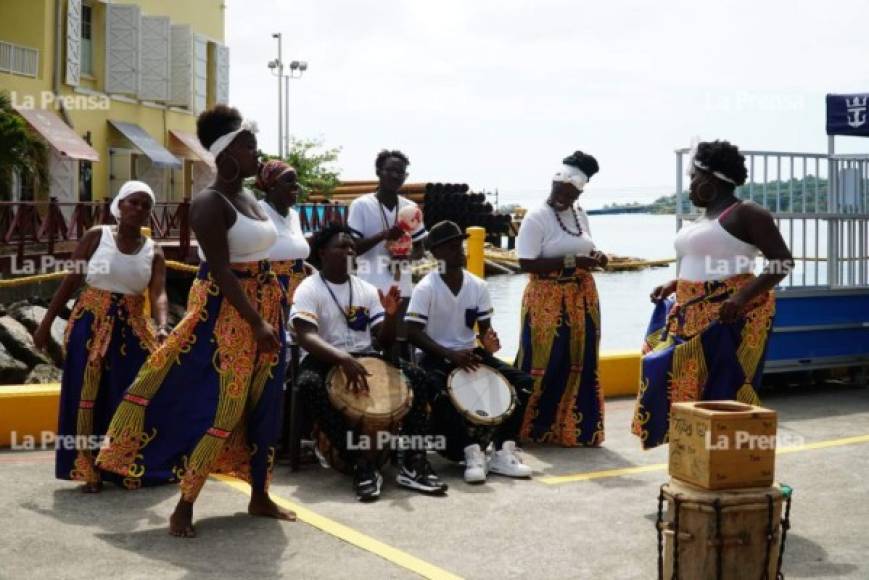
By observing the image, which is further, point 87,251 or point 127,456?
point 87,251

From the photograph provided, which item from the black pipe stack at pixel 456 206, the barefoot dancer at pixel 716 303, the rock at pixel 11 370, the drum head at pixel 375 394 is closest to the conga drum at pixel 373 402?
Answer: the drum head at pixel 375 394

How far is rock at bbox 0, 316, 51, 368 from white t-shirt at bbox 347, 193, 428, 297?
822 centimetres

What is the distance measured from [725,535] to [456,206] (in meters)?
30.5

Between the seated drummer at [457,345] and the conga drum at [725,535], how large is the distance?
2376mm

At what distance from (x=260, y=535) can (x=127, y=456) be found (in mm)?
927

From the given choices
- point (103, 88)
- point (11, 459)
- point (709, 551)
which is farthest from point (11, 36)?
point (709, 551)

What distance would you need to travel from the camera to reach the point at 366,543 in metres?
5.56

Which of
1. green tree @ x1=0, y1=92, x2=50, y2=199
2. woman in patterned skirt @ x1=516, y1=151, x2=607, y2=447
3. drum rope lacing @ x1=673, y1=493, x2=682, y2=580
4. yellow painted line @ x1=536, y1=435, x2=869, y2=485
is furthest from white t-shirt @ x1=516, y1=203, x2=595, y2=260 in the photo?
green tree @ x1=0, y1=92, x2=50, y2=199

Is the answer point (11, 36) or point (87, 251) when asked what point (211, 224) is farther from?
point (11, 36)

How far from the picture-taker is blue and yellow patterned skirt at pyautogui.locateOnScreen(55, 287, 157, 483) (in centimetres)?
676

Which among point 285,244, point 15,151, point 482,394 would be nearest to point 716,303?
point 482,394

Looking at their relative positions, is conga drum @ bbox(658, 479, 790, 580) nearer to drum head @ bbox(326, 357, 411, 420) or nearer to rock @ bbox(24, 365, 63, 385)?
drum head @ bbox(326, 357, 411, 420)

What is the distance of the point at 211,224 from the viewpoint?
5.55 metres

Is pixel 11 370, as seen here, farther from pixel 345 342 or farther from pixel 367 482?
pixel 367 482
